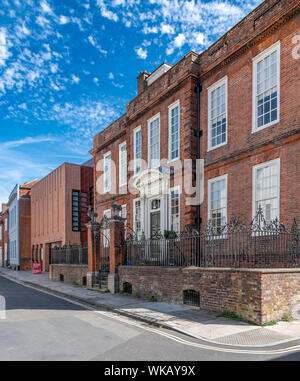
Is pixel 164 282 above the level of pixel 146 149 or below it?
below

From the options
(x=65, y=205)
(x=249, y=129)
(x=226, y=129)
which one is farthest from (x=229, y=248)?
(x=65, y=205)

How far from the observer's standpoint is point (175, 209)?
48.1 ft

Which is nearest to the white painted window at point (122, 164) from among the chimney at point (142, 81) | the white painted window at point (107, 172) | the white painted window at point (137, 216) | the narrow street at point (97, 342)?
the white painted window at point (107, 172)

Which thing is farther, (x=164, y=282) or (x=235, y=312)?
(x=164, y=282)

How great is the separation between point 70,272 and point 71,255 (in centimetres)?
100

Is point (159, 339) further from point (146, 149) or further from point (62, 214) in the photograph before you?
point (62, 214)

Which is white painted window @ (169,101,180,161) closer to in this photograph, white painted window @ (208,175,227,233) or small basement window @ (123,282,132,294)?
white painted window @ (208,175,227,233)

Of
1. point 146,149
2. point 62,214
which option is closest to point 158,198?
point 146,149

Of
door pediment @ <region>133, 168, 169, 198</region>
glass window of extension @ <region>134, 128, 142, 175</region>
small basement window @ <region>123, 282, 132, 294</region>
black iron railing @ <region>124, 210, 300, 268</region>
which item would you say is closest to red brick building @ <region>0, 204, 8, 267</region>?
glass window of extension @ <region>134, 128, 142, 175</region>

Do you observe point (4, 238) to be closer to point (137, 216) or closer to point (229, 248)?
point (137, 216)

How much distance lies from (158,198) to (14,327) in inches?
359

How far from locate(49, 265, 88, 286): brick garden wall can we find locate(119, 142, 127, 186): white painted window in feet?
17.9
